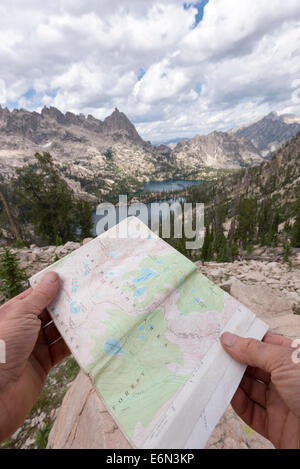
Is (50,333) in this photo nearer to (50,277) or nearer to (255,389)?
(50,277)

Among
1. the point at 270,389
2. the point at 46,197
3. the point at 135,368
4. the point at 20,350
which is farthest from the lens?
the point at 46,197

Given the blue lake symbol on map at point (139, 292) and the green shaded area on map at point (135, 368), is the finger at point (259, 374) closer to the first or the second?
the green shaded area on map at point (135, 368)

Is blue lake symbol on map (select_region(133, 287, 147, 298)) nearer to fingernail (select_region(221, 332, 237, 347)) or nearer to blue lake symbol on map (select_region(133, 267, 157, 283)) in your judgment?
blue lake symbol on map (select_region(133, 267, 157, 283))

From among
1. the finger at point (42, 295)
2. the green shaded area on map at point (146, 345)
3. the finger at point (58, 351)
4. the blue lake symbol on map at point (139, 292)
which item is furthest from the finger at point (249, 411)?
the finger at point (42, 295)

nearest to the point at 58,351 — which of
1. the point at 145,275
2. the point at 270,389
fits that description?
the point at 145,275

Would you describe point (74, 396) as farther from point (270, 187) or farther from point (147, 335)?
point (270, 187)

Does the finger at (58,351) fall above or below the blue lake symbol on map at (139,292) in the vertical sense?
below
